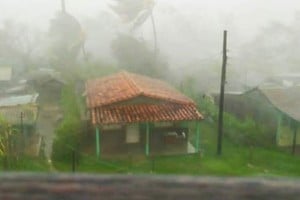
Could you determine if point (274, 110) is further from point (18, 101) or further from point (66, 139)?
point (18, 101)

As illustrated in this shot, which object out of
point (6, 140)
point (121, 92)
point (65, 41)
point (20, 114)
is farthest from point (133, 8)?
point (6, 140)

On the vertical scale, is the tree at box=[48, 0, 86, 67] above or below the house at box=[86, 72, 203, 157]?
above

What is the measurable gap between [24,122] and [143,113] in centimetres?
608

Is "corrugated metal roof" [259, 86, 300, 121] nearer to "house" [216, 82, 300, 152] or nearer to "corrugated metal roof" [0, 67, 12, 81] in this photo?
"house" [216, 82, 300, 152]

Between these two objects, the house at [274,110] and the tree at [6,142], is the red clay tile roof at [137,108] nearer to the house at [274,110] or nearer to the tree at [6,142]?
the tree at [6,142]

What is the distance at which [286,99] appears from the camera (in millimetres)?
24812

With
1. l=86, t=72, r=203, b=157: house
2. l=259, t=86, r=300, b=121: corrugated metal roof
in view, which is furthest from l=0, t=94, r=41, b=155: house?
l=259, t=86, r=300, b=121: corrugated metal roof

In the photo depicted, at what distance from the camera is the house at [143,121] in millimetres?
21953

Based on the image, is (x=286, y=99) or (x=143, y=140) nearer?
(x=143, y=140)

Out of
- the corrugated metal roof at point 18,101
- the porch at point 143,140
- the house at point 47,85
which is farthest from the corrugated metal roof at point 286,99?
the house at point 47,85

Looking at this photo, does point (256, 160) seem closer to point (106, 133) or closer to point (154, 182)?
point (106, 133)

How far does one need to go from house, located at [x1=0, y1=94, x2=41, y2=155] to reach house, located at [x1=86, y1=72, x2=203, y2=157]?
10.7 ft

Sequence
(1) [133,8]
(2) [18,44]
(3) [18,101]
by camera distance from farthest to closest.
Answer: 1. (2) [18,44]
2. (1) [133,8]
3. (3) [18,101]

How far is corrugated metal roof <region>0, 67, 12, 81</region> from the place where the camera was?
118 feet
